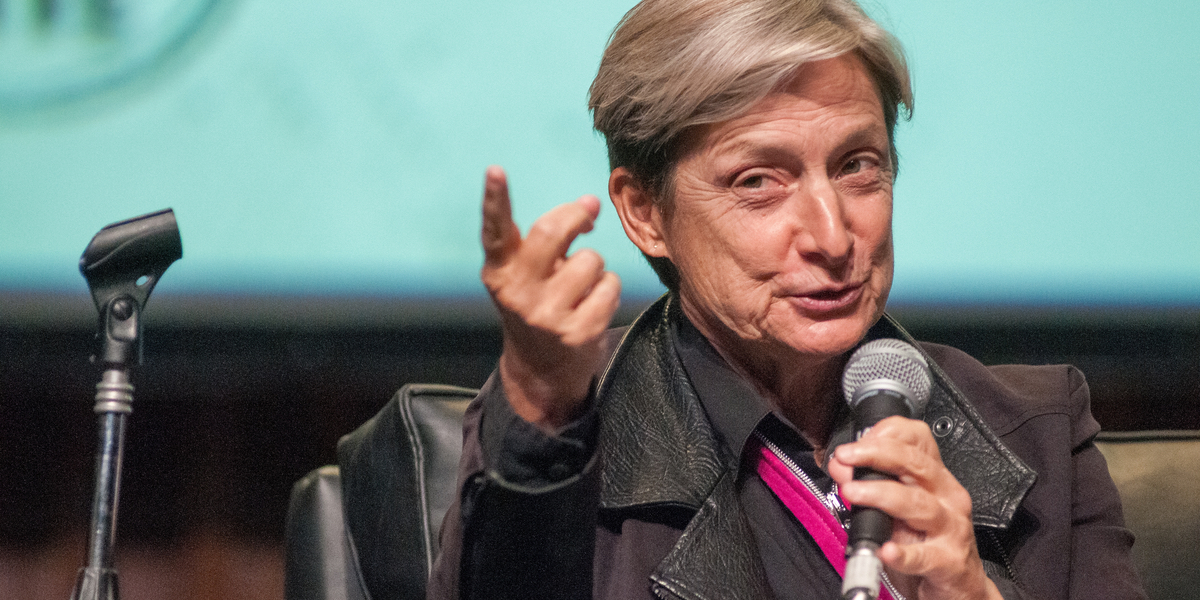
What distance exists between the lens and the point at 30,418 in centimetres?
201

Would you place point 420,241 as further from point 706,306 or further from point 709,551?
point 709,551

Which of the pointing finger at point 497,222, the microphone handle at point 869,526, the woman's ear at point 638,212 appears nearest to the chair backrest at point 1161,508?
the woman's ear at point 638,212

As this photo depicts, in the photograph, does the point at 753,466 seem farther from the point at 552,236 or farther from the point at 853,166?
the point at 552,236

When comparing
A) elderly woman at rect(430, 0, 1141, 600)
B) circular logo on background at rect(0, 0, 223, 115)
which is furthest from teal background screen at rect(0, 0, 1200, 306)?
elderly woman at rect(430, 0, 1141, 600)

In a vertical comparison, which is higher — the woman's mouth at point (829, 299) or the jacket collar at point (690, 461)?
the woman's mouth at point (829, 299)

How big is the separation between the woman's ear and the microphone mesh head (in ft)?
1.58

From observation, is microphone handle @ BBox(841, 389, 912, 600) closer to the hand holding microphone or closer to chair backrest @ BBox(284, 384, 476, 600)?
the hand holding microphone

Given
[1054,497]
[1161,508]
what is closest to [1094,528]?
[1054,497]

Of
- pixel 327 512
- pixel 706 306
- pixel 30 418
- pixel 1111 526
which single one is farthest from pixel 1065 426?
pixel 30 418

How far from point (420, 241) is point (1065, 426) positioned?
3.61ft

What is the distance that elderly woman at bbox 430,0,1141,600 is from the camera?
1131 mm

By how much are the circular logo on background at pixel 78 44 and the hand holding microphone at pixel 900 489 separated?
4.42 ft

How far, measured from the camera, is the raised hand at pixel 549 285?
968mm

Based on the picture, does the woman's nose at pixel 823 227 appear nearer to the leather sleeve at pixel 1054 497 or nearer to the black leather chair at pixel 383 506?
the leather sleeve at pixel 1054 497
